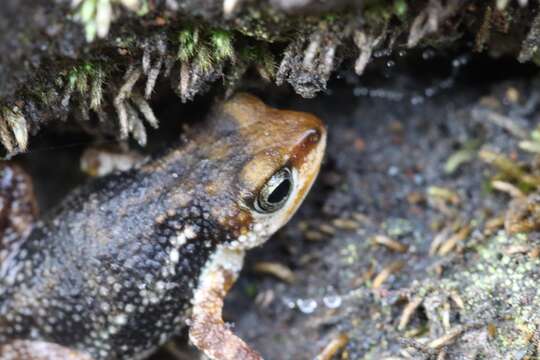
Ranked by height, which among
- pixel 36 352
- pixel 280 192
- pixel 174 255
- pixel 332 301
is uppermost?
pixel 280 192

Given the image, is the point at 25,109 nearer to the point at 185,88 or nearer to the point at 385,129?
the point at 185,88

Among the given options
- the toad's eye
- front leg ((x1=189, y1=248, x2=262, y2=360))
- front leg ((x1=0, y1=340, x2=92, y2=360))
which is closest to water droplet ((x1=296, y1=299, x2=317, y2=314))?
front leg ((x1=189, y1=248, x2=262, y2=360))

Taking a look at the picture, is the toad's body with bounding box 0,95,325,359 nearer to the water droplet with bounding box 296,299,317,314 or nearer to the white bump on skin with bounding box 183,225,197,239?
the white bump on skin with bounding box 183,225,197,239

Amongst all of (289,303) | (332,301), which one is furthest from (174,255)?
(332,301)

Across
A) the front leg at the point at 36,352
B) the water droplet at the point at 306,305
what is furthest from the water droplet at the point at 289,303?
the front leg at the point at 36,352

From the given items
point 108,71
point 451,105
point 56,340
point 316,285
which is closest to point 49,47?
point 108,71

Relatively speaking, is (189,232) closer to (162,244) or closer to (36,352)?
(162,244)
